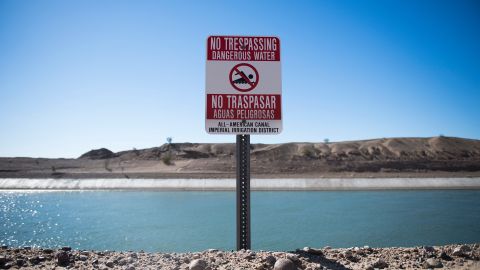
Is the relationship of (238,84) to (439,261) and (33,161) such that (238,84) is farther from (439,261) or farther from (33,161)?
(33,161)

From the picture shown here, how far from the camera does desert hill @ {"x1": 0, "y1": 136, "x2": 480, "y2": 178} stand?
2432 inches

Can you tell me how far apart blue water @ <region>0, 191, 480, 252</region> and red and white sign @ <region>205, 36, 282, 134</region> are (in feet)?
36.7

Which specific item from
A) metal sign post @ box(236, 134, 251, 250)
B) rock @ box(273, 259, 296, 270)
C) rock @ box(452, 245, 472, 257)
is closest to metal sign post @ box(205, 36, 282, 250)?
metal sign post @ box(236, 134, 251, 250)

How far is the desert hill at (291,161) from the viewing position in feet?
203

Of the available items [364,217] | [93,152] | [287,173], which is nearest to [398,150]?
[287,173]

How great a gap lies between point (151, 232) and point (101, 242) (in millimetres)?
3337

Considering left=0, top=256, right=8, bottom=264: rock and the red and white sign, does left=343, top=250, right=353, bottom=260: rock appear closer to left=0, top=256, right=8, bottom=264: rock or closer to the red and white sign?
the red and white sign

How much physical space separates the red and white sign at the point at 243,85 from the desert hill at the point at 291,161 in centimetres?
5289

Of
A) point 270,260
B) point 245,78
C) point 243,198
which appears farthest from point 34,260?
point 245,78

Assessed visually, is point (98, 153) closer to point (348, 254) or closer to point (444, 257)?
point (348, 254)

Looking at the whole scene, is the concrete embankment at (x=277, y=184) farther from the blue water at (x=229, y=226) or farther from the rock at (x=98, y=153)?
the rock at (x=98, y=153)

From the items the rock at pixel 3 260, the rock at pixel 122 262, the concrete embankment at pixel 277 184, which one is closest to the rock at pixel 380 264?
the rock at pixel 122 262

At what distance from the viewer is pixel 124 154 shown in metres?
92.2

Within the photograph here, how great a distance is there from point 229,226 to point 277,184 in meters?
32.2
